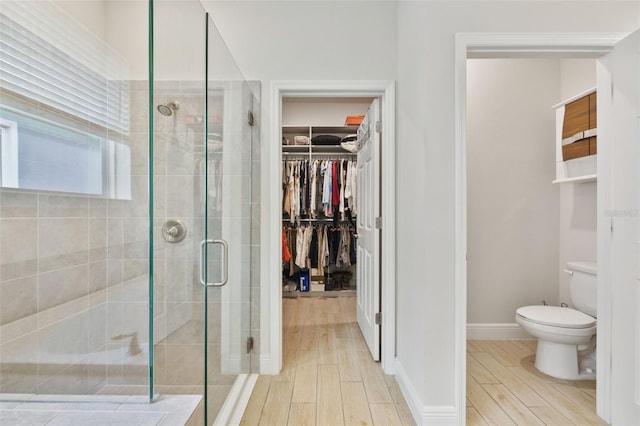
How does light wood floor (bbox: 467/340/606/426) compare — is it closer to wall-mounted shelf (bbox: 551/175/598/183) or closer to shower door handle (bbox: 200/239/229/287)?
wall-mounted shelf (bbox: 551/175/598/183)

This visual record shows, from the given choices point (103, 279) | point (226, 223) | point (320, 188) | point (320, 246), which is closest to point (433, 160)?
point (226, 223)

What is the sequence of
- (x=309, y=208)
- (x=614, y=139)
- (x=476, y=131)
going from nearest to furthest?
(x=614, y=139), (x=476, y=131), (x=309, y=208)

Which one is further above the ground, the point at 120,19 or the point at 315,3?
the point at 315,3

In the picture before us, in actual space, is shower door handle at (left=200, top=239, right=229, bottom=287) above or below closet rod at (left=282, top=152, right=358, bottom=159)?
below

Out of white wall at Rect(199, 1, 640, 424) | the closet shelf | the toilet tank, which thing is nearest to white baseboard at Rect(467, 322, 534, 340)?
the toilet tank

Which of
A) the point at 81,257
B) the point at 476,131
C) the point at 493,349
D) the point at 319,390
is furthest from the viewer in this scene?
the point at 476,131

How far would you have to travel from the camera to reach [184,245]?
4.28 feet

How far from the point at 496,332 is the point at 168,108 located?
116 inches

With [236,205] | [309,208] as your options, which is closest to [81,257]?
[236,205]

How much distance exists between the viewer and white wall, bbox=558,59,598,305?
8.16ft

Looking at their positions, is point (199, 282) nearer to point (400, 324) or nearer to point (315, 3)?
point (400, 324)

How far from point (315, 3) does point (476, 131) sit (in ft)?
5.42

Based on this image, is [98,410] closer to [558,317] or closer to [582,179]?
[558,317]

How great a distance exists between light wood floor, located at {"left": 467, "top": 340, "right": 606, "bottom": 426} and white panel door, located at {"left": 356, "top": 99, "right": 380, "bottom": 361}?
69 cm
